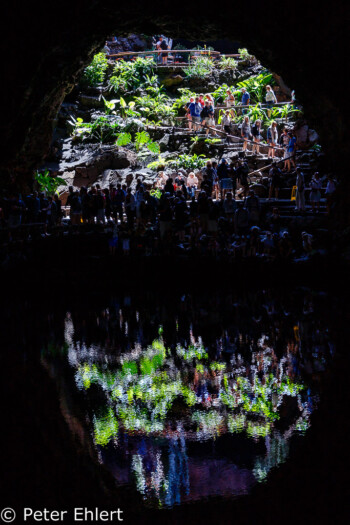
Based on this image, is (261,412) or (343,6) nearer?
(261,412)

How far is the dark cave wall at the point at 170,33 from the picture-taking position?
660 inches

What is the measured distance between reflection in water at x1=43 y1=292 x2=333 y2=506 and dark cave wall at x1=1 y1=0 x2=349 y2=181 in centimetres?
870

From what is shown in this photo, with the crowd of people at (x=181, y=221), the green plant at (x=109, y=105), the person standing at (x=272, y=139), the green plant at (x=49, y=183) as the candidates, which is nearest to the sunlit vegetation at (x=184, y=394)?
the crowd of people at (x=181, y=221)

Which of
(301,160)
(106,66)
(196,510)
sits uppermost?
(106,66)

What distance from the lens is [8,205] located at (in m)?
18.5

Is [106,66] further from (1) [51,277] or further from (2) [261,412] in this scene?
(2) [261,412]

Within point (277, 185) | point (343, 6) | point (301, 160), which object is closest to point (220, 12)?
point (343, 6)

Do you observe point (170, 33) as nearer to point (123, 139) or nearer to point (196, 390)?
point (123, 139)

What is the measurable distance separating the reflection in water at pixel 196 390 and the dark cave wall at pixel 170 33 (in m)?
8.70

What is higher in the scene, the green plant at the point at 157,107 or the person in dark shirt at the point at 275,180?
the green plant at the point at 157,107

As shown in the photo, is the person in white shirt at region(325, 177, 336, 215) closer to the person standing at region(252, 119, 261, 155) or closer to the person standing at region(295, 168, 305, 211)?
the person standing at region(295, 168, 305, 211)

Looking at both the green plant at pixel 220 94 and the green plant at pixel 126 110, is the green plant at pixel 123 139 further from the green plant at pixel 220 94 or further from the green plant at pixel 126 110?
the green plant at pixel 220 94

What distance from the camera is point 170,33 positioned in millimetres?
22609

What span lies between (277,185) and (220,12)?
6337 millimetres
